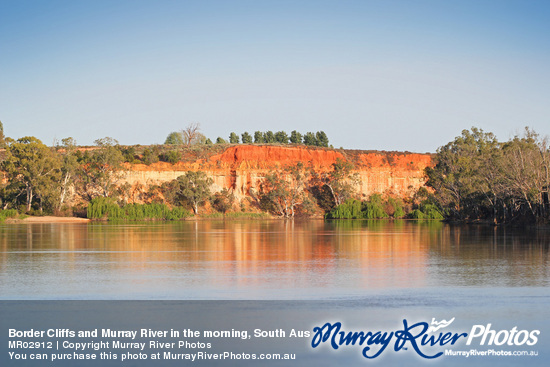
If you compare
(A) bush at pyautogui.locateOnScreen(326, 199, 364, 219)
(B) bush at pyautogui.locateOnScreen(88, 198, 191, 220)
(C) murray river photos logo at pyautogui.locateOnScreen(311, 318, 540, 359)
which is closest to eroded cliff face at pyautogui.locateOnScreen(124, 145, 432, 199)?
(B) bush at pyautogui.locateOnScreen(88, 198, 191, 220)

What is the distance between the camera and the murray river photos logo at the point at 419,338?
8242 mm

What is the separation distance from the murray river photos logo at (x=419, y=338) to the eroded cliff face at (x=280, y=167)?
6868cm

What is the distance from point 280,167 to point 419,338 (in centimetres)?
7497

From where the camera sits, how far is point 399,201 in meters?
78.2

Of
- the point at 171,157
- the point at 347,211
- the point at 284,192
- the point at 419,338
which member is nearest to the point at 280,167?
the point at 284,192

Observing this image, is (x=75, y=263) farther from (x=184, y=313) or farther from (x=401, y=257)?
(x=401, y=257)

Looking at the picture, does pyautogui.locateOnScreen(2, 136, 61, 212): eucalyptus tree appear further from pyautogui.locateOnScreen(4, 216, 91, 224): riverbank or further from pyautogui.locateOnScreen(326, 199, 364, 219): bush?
pyautogui.locateOnScreen(326, 199, 364, 219): bush

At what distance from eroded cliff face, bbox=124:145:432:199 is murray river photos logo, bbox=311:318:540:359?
225ft

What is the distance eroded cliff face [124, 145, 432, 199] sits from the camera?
7831 centimetres

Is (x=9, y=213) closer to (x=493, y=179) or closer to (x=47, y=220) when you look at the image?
(x=47, y=220)

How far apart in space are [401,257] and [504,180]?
84.4ft

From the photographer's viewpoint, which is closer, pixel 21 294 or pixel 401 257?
pixel 21 294

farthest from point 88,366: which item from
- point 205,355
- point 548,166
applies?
point 548,166

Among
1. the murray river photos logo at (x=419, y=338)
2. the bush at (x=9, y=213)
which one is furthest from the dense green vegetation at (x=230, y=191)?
the murray river photos logo at (x=419, y=338)
